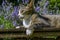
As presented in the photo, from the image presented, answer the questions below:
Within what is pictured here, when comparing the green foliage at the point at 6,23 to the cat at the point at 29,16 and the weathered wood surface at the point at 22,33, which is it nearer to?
the cat at the point at 29,16

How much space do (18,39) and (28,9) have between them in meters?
0.48

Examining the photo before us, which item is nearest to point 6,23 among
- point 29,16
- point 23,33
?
point 29,16

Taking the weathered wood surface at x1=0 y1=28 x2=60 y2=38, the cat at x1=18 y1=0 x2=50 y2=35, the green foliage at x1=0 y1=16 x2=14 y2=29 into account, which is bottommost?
the green foliage at x1=0 y1=16 x2=14 y2=29

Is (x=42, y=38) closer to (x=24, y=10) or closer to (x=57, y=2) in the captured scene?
(x=24, y=10)

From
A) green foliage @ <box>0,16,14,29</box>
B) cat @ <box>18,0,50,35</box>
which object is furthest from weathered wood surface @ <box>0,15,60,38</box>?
green foliage @ <box>0,16,14,29</box>

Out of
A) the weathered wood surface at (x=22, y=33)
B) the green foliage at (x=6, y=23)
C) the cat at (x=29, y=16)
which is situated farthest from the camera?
the green foliage at (x=6, y=23)

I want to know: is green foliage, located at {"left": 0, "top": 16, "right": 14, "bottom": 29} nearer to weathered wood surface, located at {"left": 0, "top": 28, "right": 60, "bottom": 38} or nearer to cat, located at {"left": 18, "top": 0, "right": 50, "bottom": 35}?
cat, located at {"left": 18, "top": 0, "right": 50, "bottom": 35}

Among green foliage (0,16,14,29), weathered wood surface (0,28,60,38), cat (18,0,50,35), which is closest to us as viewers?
weathered wood surface (0,28,60,38)

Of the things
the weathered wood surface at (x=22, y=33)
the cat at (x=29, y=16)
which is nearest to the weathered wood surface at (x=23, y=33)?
the weathered wood surface at (x=22, y=33)

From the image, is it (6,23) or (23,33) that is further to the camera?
(6,23)

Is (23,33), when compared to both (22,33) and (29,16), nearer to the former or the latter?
(22,33)

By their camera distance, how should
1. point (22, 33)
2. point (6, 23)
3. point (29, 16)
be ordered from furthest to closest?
1. point (6, 23)
2. point (29, 16)
3. point (22, 33)

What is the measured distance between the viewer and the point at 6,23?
5430 mm

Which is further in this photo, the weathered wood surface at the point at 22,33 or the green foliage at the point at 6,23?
the green foliage at the point at 6,23
